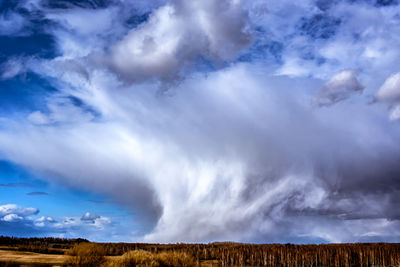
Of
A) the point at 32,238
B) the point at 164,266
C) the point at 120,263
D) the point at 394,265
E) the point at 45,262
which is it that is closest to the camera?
the point at 120,263

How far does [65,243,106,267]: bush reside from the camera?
117ft

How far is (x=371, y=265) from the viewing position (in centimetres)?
7131

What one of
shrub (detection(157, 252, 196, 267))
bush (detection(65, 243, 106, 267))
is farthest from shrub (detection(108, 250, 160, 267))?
bush (detection(65, 243, 106, 267))

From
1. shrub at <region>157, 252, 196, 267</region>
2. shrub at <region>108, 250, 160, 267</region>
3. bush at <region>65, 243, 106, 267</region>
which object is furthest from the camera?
shrub at <region>157, 252, 196, 267</region>

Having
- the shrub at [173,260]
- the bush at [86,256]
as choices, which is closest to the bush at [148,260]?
the shrub at [173,260]

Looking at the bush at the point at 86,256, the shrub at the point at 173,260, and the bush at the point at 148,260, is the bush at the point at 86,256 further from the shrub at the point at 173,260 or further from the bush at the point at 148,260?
the shrub at the point at 173,260

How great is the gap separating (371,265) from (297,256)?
15900 mm

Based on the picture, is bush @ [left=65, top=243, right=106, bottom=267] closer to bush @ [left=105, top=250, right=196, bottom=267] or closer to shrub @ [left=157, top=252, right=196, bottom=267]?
bush @ [left=105, top=250, right=196, bottom=267]

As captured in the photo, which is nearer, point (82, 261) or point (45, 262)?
point (82, 261)

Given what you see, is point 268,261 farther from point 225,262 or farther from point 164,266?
point 164,266

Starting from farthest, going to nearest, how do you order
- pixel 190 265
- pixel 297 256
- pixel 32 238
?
pixel 32 238
pixel 297 256
pixel 190 265

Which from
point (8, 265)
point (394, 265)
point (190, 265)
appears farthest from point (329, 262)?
point (8, 265)

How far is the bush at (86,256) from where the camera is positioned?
35688mm

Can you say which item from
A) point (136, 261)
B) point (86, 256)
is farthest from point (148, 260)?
point (86, 256)
